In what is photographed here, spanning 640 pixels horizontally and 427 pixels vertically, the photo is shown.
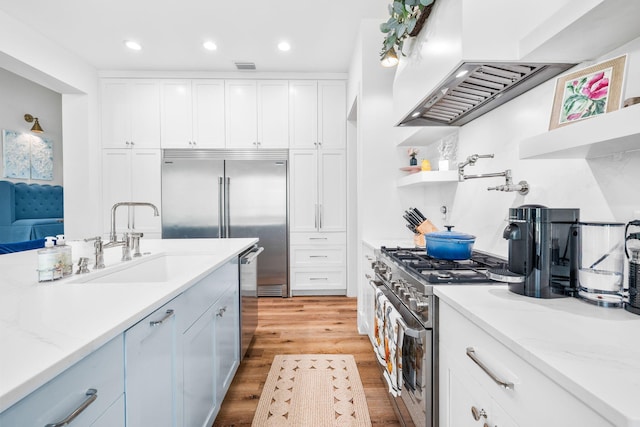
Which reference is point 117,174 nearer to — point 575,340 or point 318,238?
point 318,238

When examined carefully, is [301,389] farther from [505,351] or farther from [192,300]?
[505,351]

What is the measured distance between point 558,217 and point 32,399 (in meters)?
1.34

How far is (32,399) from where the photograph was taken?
0.51 meters

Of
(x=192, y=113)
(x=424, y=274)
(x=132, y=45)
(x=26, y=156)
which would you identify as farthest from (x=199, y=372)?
(x=26, y=156)

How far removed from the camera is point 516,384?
0.68m

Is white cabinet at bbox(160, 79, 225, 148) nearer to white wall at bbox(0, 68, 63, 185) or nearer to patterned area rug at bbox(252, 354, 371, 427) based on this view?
white wall at bbox(0, 68, 63, 185)

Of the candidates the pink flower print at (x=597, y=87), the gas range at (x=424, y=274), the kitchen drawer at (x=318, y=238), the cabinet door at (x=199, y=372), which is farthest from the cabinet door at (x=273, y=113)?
the pink flower print at (x=597, y=87)

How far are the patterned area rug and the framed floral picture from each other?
1680mm

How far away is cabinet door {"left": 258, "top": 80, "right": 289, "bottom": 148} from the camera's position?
3955mm

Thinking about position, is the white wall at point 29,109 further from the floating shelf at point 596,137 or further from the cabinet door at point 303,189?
the floating shelf at point 596,137

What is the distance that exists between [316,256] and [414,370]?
9.07ft

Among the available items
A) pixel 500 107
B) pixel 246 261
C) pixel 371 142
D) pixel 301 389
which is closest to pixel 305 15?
pixel 371 142

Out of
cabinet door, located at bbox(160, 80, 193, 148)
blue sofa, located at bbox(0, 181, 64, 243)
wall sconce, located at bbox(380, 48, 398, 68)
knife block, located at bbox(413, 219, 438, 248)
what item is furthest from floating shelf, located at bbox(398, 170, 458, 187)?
blue sofa, located at bbox(0, 181, 64, 243)

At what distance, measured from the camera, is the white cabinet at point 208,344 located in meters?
1.21
